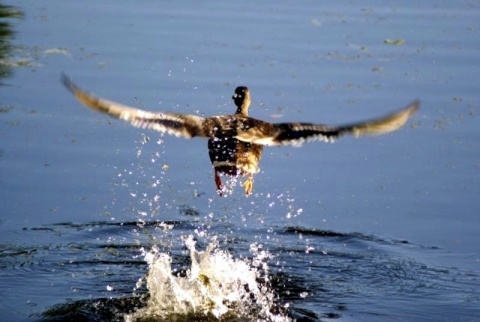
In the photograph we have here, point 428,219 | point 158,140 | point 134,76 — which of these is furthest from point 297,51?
point 428,219

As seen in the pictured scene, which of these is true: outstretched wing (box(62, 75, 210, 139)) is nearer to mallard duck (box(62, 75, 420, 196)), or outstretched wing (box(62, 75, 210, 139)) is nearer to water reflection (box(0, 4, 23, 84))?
mallard duck (box(62, 75, 420, 196))

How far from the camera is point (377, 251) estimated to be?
30.5 feet

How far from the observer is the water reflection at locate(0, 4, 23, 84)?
13641 mm

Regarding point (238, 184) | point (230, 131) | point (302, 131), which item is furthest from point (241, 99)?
point (302, 131)

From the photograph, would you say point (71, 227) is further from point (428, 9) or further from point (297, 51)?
point (428, 9)

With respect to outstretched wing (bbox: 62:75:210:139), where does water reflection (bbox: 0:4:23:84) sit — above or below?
above

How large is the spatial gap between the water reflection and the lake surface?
46 mm

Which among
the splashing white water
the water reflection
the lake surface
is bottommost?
the splashing white water

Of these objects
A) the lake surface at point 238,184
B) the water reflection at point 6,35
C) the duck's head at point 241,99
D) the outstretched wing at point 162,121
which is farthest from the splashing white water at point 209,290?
the water reflection at point 6,35

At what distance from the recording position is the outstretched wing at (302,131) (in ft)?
27.4

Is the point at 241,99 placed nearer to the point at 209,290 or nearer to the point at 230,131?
the point at 230,131

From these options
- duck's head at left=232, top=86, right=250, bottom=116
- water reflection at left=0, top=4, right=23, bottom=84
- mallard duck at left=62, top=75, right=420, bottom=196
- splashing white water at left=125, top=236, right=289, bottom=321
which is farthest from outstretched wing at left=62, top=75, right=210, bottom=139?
water reflection at left=0, top=4, right=23, bottom=84

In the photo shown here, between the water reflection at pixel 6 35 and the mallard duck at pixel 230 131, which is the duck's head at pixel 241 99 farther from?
the water reflection at pixel 6 35

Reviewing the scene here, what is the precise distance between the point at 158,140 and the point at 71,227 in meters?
2.18
